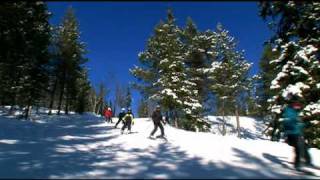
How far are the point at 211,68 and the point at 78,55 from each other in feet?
64.3

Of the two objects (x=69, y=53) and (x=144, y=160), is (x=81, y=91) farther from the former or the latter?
(x=144, y=160)

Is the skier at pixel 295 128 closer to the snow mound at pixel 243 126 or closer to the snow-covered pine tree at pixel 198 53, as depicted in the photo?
the snow-covered pine tree at pixel 198 53

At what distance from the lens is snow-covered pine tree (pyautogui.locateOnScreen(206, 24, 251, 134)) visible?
5044cm

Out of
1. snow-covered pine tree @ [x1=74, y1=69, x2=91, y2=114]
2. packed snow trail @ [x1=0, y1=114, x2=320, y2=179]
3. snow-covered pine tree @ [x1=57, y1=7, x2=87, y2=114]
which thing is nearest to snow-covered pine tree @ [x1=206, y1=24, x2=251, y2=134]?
snow-covered pine tree @ [x1=57, y1=7, x2=87, y2=114]

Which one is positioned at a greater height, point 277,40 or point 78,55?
point 78,55

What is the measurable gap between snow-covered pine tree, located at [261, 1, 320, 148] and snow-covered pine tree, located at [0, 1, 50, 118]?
13.5 metres

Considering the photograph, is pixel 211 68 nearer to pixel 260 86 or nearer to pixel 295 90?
pixel 260 86

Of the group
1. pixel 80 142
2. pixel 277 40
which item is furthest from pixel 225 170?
pixel 80 142

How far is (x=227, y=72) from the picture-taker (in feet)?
168

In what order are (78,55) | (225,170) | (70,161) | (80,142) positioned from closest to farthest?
(225,170), (70,161), (80,142), (78,55)

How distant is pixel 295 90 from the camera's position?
62.7 feet

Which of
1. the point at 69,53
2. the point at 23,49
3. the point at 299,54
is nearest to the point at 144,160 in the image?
the point at 299,54

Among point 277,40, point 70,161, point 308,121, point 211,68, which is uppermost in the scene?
point 211,68

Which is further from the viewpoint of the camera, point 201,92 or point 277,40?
point 201,92
